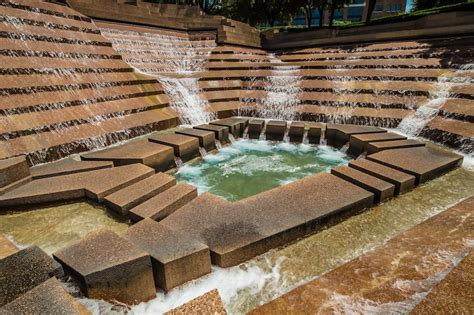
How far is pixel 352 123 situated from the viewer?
29.7 ft

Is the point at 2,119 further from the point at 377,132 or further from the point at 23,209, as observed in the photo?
the point at 377,132

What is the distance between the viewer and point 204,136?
737cm

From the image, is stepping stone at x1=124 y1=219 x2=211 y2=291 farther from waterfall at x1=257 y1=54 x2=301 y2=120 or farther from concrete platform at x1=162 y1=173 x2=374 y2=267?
waterfall at x1=257 y1=54 x2=301 y2=120

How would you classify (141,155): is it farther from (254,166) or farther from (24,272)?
(24,272)

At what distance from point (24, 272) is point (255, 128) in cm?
718

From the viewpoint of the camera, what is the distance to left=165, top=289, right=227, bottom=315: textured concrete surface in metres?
2.25

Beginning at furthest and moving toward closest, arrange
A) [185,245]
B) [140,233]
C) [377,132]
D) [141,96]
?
[141,96], [377,132], [140,233], [185,245]

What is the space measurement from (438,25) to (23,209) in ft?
53.2

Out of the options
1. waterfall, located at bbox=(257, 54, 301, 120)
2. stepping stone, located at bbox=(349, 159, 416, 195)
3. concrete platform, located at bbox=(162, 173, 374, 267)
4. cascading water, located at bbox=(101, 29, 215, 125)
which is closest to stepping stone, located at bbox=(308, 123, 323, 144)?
waterfall, located at bbox=(257, 54, 301, 120)

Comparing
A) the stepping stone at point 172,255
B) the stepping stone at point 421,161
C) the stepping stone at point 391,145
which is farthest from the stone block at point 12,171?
the stepping stone at point 391,145

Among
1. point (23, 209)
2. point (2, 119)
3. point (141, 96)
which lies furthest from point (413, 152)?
point (2, 119)

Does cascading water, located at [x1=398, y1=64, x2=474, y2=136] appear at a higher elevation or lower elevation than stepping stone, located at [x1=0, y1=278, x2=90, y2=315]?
higher

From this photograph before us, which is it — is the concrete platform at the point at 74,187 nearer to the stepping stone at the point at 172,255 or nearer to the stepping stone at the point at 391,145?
the stepping stone at the point at 172,255

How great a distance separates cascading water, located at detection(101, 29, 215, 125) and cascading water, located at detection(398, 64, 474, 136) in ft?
20.6
